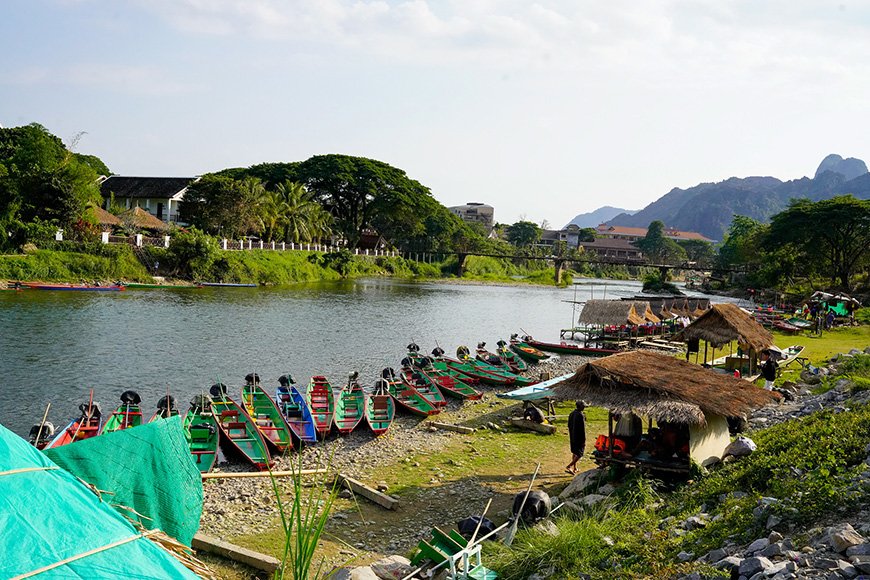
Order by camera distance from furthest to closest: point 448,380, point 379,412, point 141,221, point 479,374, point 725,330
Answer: point 141,221, point 479,374, point 448,380, point 725,330, point 379,412

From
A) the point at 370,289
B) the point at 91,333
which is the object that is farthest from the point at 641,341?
the point at 370,289

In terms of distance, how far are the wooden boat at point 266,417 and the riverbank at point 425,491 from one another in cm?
63

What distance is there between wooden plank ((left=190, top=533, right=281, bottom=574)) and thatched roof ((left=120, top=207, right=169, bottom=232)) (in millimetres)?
58309

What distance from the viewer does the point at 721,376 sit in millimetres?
14836

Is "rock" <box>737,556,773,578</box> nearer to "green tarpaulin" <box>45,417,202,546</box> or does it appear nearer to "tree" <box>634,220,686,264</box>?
"green tarpaulin" <box>45,417,202,546</box>

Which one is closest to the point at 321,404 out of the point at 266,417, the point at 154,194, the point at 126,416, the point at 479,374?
the point at 266,417

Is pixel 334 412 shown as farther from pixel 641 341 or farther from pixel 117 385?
pixel 641 341

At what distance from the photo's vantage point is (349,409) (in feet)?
65.9

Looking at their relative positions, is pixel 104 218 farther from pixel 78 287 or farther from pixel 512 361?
pixel 512 361

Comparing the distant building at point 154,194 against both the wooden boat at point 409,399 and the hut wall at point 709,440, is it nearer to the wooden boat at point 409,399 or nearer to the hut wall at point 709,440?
the wooden boat at point 409,399

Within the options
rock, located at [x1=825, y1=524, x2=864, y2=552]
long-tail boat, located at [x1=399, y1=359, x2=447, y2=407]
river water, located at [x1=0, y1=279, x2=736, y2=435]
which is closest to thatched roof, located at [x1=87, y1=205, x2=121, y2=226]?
river water, located at [x1=0, y1=279, x2=736, y2=435]

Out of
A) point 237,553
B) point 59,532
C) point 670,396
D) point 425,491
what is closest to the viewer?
point 59,532

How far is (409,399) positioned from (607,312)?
712 inches

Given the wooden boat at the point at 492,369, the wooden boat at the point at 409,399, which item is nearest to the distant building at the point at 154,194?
the wooden boat at the point at 492,369
